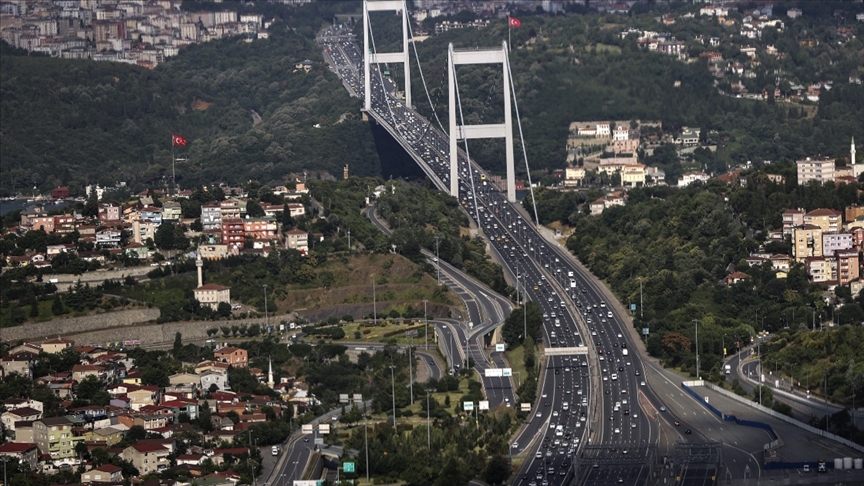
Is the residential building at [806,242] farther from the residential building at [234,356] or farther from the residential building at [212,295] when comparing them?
the residential building at [234,356]

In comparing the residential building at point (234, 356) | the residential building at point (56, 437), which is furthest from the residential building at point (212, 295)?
the residential building at point (56, 437)

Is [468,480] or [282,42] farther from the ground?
[282,42]

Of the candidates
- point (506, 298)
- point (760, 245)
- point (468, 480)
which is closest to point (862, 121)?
point (760, 245)

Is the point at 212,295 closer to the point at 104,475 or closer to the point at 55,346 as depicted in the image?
the point at 55,346

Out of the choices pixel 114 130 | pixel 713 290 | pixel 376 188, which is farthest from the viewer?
pixel 114 130

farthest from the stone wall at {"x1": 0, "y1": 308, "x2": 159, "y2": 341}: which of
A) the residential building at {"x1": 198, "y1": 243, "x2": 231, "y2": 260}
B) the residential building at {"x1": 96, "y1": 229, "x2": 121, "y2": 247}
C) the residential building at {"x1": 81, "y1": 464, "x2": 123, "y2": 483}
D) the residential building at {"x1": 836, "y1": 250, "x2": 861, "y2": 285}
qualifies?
the residential building at {"x1": 836, "y1": 250, "x2": 861, "y2": 285}

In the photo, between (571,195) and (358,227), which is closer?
(358,227)

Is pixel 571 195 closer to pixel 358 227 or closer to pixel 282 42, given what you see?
pixel 358 227
